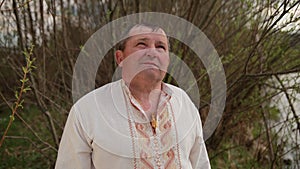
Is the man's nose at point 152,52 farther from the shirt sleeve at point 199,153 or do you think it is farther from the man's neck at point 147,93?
the shirt sleeve at point 199,153

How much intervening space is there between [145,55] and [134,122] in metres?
0.31

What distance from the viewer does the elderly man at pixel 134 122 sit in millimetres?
1752

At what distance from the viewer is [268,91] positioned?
3846mm

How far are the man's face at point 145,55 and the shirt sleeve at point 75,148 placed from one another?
315mm

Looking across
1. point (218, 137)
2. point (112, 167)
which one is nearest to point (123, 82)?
point (112, 167)

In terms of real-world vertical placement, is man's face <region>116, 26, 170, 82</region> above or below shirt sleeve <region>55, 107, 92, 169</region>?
above

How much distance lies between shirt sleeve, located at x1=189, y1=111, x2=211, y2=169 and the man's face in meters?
0.38

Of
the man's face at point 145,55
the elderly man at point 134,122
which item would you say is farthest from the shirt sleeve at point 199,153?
the man's face at point 145,55

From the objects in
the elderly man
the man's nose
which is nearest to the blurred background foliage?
the elderly man

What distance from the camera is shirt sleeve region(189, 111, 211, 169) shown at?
6.50ft

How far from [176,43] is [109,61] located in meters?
0.72

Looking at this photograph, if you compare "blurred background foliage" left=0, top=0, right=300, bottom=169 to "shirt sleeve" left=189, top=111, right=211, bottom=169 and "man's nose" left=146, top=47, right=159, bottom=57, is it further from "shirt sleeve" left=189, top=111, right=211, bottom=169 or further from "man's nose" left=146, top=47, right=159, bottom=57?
"man's nose" left=146, top=47, right=159, bottom=57

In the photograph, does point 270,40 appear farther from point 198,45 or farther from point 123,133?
point 123,133

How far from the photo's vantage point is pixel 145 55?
1758 mm
